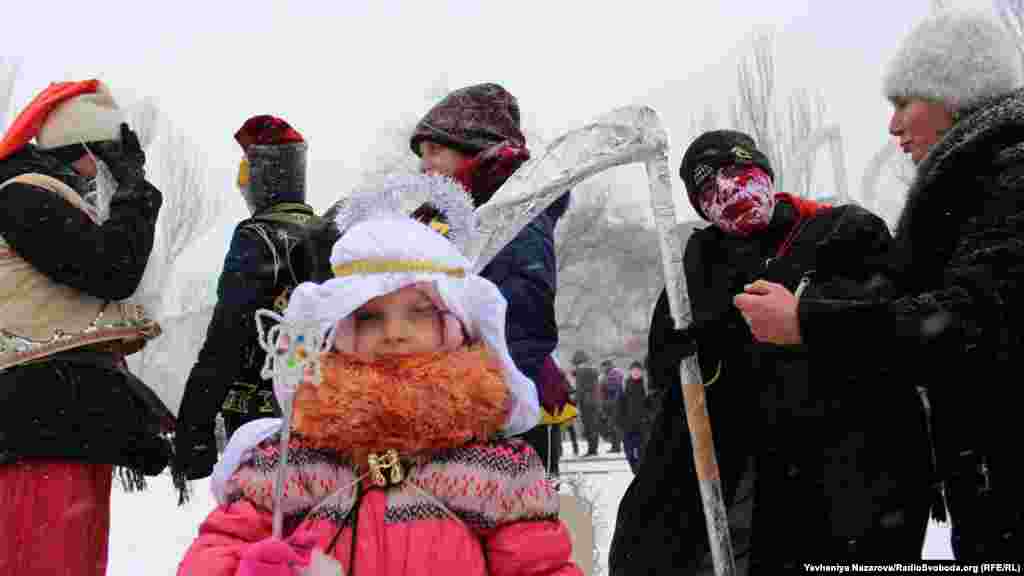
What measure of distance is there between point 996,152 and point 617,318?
3965 cm

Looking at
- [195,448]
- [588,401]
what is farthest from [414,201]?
[588,401]

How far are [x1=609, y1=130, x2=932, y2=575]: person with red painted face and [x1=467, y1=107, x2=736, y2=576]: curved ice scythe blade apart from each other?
176mm

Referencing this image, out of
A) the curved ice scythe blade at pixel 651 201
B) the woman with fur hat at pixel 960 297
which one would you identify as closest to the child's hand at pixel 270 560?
the curved ice scythe blade at pixel 651 201

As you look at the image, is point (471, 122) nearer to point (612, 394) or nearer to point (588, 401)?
point (612, 394)

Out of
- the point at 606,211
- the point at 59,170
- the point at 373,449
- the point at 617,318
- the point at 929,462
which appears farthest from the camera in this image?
the point at 617,318

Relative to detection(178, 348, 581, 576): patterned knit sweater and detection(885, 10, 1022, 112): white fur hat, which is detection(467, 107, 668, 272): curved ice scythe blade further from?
detection(178, 348, 581, 576): patterned knit sweater

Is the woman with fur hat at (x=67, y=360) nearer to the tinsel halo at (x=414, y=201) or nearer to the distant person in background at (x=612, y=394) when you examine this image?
the tinsel halo at (x=414, y=201)

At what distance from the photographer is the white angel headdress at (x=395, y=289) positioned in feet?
8.27

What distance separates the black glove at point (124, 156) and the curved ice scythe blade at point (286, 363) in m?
1.73

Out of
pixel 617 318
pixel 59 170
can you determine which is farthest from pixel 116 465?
pixel 617 318

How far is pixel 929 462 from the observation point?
307 centimetres

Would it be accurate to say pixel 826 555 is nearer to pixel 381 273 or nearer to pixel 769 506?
pixel 769 506

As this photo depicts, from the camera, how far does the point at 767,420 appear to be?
3309 millimetres

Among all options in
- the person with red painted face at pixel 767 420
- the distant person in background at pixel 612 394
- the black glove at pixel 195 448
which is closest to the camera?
the person with red painted face at pixel 767 420
